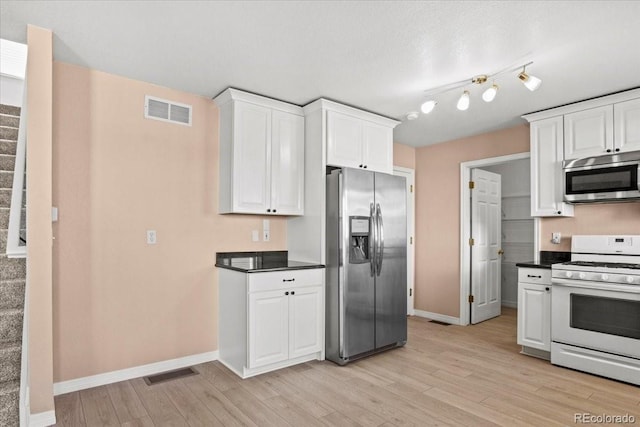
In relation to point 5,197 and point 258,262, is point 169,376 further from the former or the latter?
point 5,197

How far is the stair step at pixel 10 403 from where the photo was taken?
204 cm

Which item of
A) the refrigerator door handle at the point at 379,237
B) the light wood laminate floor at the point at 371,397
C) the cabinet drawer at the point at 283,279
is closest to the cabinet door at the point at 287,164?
the cabinet drawer at the point at 283,279

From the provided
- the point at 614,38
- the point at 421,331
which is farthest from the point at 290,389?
the point at 614,38

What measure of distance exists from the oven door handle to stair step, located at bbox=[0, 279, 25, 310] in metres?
4.23

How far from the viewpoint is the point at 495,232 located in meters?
5.48

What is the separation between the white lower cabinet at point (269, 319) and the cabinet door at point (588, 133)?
278 centimetres

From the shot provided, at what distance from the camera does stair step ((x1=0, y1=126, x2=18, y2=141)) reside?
9.87 ft

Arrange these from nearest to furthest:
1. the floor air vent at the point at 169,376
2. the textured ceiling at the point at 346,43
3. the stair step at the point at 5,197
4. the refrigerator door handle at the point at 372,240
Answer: the textured ceiling at the point at 346,43
the stair step at the point at 5,197
the floor air vent at the point at 169,376
the refrigerator door handle at the point at 372,240

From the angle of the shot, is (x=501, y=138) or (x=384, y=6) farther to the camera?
(x=501, y=138)

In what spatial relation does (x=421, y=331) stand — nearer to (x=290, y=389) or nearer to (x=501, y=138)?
(x=290, y=389)

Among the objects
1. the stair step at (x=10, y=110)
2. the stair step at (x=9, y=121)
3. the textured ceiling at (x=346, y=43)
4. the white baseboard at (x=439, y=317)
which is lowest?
the white baseboard at (x=439, y=317)

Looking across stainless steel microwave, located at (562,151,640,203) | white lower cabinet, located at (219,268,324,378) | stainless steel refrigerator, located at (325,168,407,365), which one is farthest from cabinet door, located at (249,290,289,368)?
stainless steel microwave, located at (562,151,640,203)

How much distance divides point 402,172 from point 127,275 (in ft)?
12.4

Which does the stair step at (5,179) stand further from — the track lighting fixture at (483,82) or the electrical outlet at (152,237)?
the track lighting fixture at (483,82)
